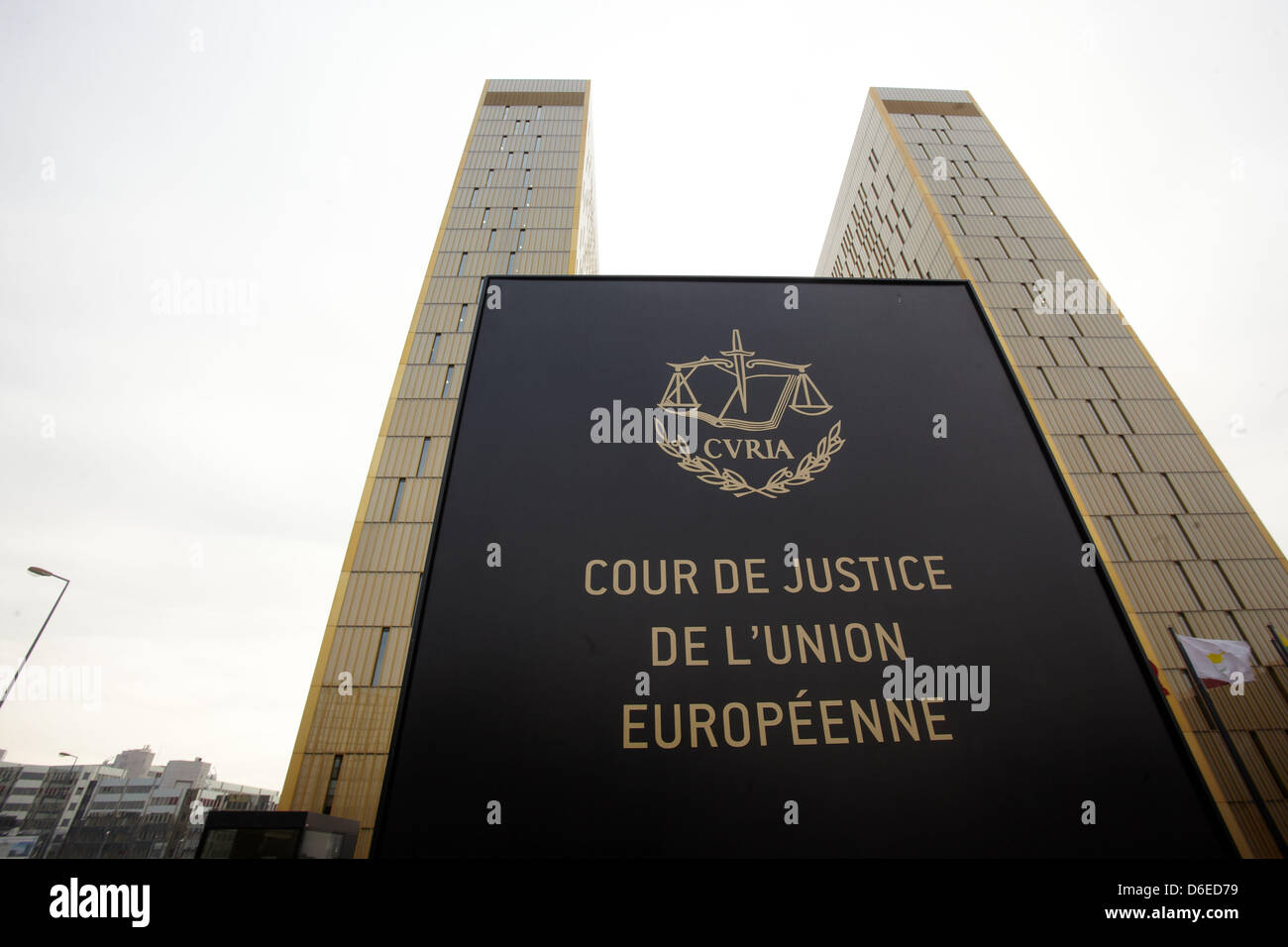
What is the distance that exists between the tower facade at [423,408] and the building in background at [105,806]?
8448 centimetres

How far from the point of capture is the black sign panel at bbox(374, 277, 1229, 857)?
2.59m

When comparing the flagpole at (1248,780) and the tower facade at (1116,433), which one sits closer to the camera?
the flagpole at (1248,780)

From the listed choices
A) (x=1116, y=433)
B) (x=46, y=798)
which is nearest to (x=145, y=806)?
(x=46, y=798)

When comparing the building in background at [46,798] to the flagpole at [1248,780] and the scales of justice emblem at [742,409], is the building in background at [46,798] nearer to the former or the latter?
the scales of justice emblem at [742,409]

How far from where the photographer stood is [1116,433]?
72.5 feet

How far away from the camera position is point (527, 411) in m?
3.79

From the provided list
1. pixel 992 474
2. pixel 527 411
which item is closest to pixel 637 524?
pixel 527 411

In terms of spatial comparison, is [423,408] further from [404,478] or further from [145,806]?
[145,806]

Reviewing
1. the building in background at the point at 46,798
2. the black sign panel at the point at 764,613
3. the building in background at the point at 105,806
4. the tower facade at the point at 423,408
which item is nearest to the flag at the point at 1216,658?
the black sign panel at the point at 764,613

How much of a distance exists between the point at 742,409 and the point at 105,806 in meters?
144

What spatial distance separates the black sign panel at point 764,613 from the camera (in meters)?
2.59

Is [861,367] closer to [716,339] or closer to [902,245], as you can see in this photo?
[716,339]

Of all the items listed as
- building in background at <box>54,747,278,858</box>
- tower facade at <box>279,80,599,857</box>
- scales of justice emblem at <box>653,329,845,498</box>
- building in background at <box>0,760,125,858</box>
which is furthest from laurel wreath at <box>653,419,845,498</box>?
building in background at <box>0,760,125,858</box>

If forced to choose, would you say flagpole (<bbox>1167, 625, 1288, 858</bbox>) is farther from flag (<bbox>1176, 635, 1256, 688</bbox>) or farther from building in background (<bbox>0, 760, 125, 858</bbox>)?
building in background (<bbox>0, 760, 125, 858</bbox>)
